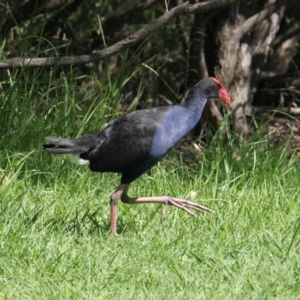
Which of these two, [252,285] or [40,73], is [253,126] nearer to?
[40,73]

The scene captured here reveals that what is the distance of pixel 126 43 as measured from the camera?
611cm

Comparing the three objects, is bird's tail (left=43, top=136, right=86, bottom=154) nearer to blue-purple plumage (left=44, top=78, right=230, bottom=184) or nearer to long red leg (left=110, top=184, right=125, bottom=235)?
blue-purple plumage (left=44, top=78, right=230, bottom=184)

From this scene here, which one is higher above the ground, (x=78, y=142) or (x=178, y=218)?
(x=78, y=142)

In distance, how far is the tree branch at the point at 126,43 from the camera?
590cm

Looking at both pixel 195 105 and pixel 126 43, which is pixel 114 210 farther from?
pixel 126 43

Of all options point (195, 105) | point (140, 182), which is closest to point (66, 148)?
point (195, 105)

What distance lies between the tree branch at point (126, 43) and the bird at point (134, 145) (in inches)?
37.7

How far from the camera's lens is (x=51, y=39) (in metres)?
7.29

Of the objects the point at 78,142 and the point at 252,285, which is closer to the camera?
the point at 252,285

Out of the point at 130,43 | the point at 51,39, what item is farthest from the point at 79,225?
the point at 51,39

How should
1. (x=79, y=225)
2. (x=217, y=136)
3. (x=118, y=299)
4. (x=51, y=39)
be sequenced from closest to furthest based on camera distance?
1. (x=118, y=299)
2. (x=79, y=225)
3. (x=217, y=136)
4. (x=51, y=39)

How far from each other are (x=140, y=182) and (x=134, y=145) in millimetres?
1025

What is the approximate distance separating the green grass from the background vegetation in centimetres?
1

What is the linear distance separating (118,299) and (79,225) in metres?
1.03
